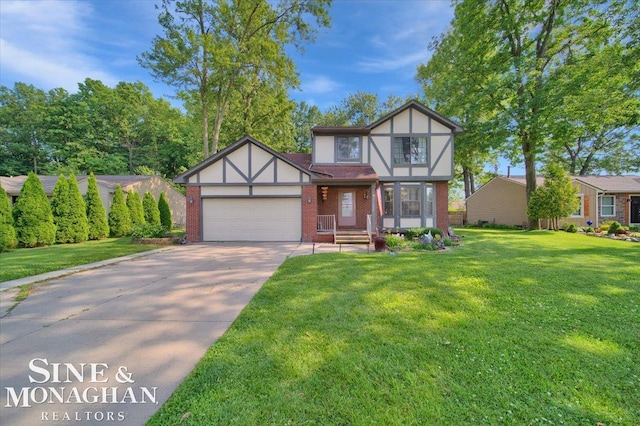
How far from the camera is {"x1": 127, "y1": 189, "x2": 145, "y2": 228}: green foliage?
17.7 metres

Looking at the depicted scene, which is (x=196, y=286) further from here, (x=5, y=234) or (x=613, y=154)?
(x=613, y=154)

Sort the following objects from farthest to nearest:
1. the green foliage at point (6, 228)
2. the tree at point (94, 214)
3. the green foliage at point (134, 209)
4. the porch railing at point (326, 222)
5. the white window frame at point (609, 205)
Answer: the white window frame at point (609, 205) → the green foliage at point (134, 209) → the tree at point (94, 214) → the porch railing at point (326, 222) → the green foliage at point (6, 228)

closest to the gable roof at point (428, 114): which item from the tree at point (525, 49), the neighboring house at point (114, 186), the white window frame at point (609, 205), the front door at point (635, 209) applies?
the tree at point (525, 49)

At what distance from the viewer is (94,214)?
14922mm

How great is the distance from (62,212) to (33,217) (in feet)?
4.89

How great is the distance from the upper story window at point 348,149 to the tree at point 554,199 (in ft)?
38.6

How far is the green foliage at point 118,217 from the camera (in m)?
16.5

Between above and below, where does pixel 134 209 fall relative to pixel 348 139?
below

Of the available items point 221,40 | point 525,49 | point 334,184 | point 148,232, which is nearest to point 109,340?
point 334,184

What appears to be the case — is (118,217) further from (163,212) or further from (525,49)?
(525,49)

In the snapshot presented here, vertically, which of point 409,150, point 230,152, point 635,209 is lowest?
point 635,209

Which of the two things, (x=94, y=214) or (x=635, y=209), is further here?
(x=635, y=209)

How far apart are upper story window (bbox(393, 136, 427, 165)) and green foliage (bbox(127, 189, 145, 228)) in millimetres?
16762

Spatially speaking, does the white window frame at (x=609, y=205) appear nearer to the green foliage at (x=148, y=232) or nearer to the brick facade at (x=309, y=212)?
the brick facade at (x=309, y=212)
